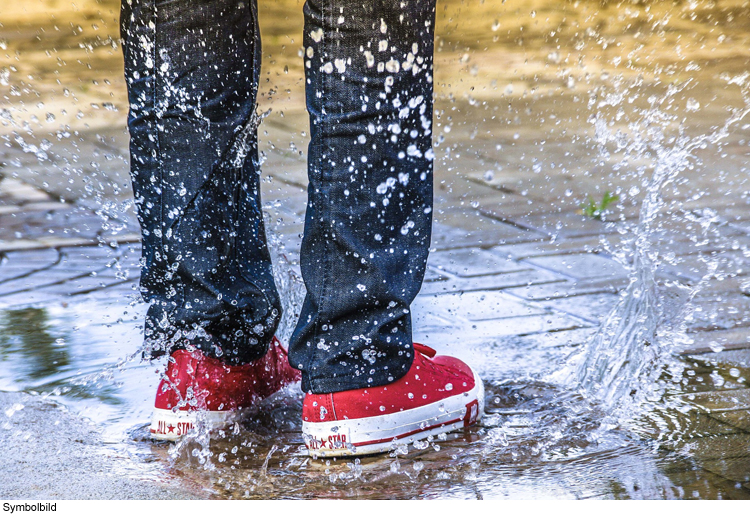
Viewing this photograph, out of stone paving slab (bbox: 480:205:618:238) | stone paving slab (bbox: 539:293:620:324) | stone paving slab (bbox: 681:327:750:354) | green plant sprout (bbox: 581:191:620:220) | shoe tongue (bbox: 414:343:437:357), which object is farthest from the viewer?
green plant sprout (bbox: 581:191:620:220)

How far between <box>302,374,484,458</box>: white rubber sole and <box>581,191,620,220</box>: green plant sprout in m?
1.56

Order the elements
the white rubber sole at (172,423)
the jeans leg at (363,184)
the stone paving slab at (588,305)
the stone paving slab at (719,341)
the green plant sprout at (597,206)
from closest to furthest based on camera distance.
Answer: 1. the jeans leg at (363,184)
2. the white rubber sole at (172,423)
3. the stone paving slab at (719,341)
4. the stone paving slab at (588,305)
5. the green plant sprout at (597,206)

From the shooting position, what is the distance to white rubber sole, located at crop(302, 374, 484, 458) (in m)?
1.51

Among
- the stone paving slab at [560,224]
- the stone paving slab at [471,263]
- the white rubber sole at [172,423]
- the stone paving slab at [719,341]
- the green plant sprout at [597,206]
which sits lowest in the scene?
the white rubber sole at [172,423]

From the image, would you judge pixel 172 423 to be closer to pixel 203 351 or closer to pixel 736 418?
pixel 203 351

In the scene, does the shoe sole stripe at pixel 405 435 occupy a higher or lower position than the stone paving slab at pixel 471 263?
lower

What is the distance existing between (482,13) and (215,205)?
784 cm

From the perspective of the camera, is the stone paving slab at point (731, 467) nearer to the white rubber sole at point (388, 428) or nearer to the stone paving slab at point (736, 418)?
the stone paving slab at point (736, 418)

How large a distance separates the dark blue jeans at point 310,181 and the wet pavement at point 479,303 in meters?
0.21

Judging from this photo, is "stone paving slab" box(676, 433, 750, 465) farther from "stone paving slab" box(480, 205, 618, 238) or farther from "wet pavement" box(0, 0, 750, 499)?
"stone paving slab" box(480, 205, 618, 238)

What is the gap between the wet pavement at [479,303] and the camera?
1466 millimetres

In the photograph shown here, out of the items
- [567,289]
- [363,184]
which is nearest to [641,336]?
[567,289]

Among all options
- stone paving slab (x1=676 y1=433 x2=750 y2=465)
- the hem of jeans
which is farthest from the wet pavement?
the hem of jeans

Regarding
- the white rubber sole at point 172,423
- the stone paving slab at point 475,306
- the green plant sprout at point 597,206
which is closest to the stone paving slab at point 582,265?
the stone paving slab at point 475,306
